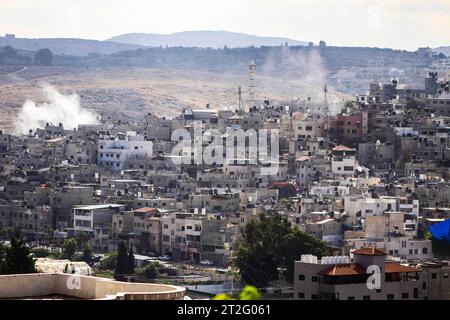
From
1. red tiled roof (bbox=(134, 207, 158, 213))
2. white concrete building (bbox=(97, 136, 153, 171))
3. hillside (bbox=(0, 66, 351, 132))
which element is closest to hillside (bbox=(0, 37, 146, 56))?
hillside (bbox=(0, 66, 351, 132))

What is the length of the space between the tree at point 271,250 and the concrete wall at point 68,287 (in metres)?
16.4

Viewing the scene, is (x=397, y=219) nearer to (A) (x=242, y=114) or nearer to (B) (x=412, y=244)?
(B) (x=412, y=244)

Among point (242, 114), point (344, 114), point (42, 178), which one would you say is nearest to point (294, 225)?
point (42, 178)

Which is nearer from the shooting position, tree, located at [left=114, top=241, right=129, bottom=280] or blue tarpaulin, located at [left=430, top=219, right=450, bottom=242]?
tree, located at [left=114, top=241, right=129, bottom=280]

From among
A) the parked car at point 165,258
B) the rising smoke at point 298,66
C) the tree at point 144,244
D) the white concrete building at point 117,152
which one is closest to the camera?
the parked car at point 165,258

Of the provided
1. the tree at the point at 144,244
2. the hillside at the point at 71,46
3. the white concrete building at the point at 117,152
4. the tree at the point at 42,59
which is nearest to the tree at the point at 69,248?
the tree at the point at 144,244

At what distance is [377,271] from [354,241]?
Result: 29.5 ft

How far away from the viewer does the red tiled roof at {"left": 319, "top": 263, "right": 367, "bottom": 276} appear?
22678 mm

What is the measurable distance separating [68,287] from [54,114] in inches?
2625

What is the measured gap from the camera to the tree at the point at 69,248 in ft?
112

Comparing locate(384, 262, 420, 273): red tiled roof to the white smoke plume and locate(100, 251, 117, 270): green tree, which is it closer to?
locate(100, 251, 117, 270): green tree

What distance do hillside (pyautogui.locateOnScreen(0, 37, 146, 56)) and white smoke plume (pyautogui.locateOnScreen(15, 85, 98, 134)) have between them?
276 feet

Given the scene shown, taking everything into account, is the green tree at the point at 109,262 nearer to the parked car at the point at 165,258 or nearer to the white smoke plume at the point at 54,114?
the parked car at the point at 165,258

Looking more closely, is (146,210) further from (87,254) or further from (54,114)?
(54,114)
